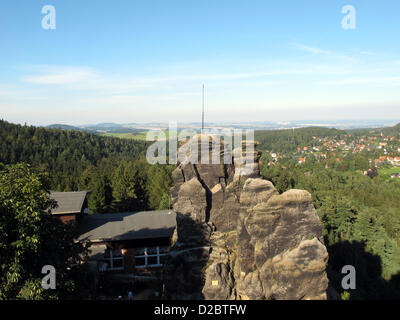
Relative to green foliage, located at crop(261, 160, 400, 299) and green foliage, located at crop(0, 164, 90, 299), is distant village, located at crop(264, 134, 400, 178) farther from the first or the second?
green foliage, located at crop(0, 164, 90, 299)

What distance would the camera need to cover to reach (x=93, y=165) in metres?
82.6

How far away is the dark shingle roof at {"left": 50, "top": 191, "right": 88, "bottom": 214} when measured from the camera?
25.1 m

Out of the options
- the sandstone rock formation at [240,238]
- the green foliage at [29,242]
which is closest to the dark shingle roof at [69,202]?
the green foliage at [29,242]

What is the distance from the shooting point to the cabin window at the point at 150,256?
78.2 feet

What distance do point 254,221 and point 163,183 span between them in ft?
109

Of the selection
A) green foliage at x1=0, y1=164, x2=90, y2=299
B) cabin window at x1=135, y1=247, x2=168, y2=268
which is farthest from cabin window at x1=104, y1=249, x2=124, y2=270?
green foliage at x1=0, y1=164, x2=90, y2=299

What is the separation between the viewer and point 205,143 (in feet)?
55.8

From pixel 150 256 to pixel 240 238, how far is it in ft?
37.0

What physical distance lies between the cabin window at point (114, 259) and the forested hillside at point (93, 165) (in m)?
7.13

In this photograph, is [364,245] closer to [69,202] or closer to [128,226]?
[128,226]

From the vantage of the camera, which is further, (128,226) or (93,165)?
(93,165)

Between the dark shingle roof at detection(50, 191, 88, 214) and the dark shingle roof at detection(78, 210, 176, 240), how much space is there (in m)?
1.55

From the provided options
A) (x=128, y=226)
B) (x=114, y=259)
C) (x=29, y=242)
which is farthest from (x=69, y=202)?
(x=29, y=242)
